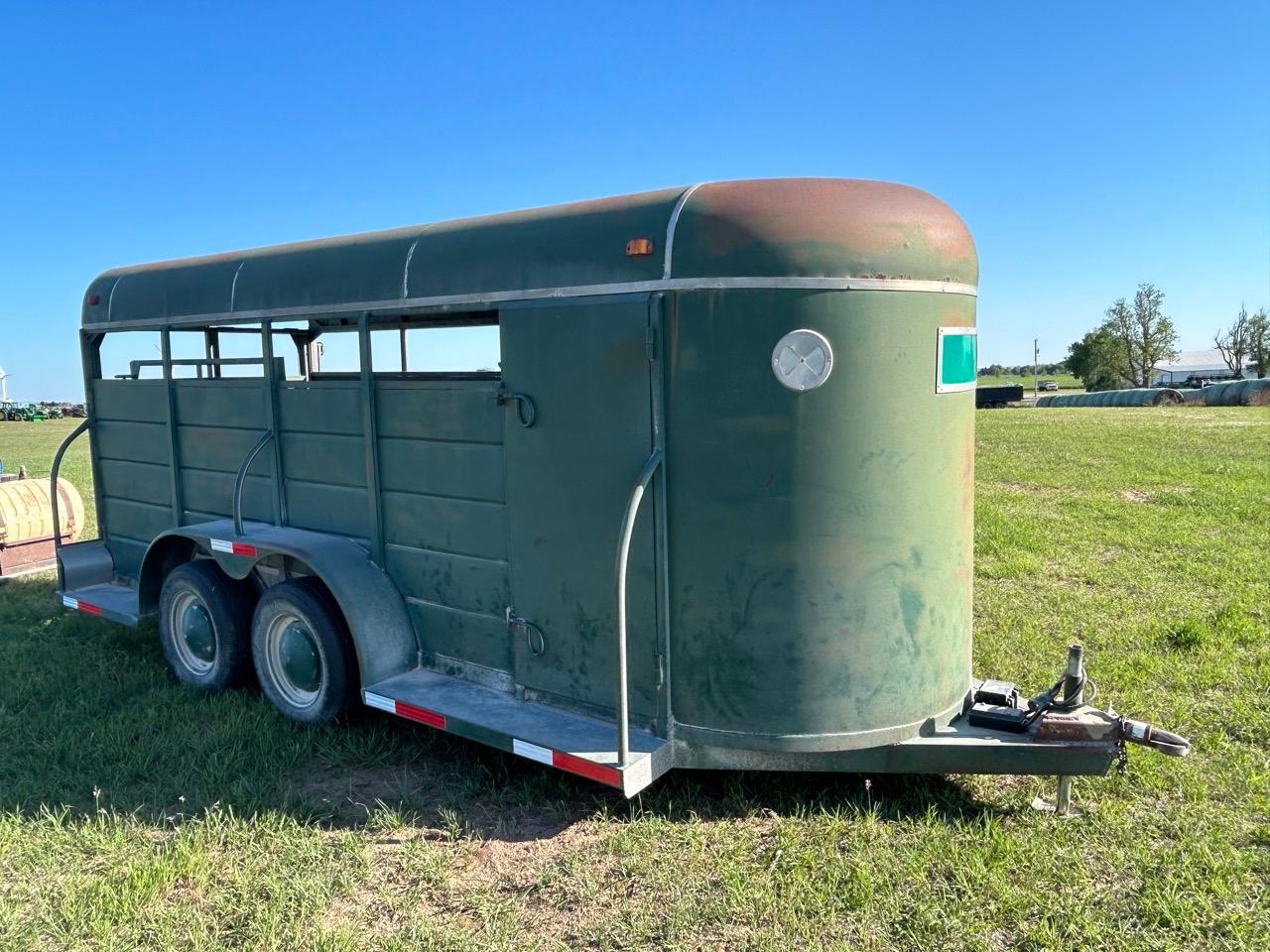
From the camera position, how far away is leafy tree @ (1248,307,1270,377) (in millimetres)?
64750

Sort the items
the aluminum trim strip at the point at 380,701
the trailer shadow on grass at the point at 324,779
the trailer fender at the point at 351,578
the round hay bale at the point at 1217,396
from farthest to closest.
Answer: the round hay bale at the point at 1217,396 → the trailer fender at the point at 351,578 → the aluminum trim strip at the point at 380,701 → the trailer shadow on grass at the point at 324,779

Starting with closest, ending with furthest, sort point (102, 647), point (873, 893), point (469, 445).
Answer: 1. point (873, 893)
2. point (469, 445)
3. point (102, 647)

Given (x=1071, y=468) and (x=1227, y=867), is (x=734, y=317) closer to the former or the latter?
(x=1227, y=867)

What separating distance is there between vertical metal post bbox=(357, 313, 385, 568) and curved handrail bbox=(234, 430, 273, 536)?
0.79m

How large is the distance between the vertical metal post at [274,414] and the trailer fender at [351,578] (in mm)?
122

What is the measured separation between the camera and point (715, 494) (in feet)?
12.0

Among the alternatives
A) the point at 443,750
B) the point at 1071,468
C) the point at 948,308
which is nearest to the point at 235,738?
the point at 443,750

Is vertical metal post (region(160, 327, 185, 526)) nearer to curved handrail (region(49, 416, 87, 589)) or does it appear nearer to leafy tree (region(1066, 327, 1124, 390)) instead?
curved handrail (region(49, 416, 87, 589))

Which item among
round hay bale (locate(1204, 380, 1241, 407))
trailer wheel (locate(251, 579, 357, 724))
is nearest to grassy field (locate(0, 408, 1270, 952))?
trailer wheel (locate(251, 579, 357, 724))

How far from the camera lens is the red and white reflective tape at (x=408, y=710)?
13.6 feet

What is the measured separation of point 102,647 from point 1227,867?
6230 millimetres

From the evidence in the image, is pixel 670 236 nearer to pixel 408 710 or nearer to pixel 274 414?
pixel 408 710

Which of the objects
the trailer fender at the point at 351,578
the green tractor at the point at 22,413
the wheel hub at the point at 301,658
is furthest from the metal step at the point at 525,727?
the green tractor at the point at 22,413

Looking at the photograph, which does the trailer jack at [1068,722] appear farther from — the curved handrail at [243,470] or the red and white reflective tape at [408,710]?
the curved handrail at [243,470]
